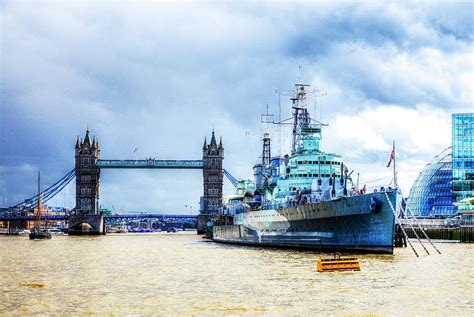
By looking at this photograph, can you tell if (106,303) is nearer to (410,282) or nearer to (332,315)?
(332,315)

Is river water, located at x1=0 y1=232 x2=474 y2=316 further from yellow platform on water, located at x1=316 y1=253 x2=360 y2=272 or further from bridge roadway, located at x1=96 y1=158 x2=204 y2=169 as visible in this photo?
bridge roadway, located at x1=96 y1=158 x2=204 y2=169

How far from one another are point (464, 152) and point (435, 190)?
10703 mm

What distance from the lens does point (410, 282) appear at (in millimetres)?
28859

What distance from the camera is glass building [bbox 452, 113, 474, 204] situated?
4382 inches

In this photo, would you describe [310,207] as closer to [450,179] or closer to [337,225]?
[337,225]

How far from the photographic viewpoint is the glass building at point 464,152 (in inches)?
4382

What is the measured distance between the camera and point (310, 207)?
49.8 metres

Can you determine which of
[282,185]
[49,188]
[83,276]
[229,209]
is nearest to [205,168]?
[49,188]

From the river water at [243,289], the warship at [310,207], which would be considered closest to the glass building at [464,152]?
the warship at [310,207]

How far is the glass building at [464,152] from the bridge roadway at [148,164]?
228 ft

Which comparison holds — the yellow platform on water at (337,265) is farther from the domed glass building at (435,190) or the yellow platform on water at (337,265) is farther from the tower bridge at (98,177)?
the tower bridge at (98,177)

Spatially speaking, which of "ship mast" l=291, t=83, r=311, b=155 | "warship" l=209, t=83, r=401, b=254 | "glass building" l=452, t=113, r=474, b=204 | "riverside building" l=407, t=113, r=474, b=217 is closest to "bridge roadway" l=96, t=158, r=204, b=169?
"riverside building" l=407, t=113, r=474, b=217

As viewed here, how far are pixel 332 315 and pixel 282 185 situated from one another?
39674 mm

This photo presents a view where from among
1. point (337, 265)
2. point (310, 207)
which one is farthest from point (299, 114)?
point (337, 265)
